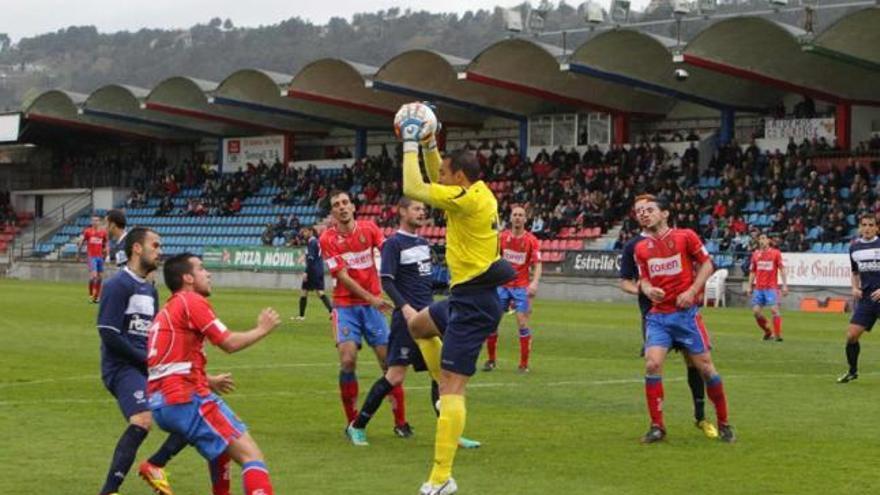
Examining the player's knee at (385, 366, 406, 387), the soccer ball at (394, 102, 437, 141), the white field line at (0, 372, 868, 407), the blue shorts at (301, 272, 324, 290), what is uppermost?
the soccer ball at (394, 102, 437, 141)

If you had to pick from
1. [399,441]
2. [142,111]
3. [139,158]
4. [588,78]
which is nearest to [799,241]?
[588,78]

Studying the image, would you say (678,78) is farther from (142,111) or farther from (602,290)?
(142,111)

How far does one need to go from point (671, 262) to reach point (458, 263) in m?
3.39

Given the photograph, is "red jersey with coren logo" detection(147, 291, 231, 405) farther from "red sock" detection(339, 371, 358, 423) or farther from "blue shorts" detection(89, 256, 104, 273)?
"blue shorts" detection(89, 256, 104, 273)

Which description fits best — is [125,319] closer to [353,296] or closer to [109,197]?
[353,296]

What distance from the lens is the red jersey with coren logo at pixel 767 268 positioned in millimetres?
29906

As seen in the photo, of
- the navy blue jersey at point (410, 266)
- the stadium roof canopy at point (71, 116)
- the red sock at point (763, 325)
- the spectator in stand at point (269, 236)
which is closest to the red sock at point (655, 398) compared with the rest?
the navy blue jersey at point (410, 266)

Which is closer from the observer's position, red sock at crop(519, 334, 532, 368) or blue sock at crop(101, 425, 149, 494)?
blue sock at crop(101, 425, 149, 494)

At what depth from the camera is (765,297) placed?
29750 millimetres

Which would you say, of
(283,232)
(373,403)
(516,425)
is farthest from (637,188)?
(373,403)

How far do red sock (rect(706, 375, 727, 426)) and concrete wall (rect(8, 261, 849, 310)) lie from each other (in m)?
16.6

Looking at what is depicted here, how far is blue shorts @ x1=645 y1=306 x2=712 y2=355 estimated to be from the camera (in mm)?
13578

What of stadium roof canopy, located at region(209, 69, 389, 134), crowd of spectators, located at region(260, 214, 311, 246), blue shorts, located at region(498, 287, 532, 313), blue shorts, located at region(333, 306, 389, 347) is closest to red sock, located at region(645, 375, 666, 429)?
blue shorts, located at region(333, 306, 389, 347)

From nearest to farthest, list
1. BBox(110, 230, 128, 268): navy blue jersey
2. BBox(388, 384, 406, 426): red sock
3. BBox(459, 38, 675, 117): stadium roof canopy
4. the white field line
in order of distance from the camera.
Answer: BBox(110, 230, 128, 268): navy blue jersey → BBox(388, 384, 406, 426): red sock → the white field line → BBox(459, 38, 675, 117): stadium roof canopy
